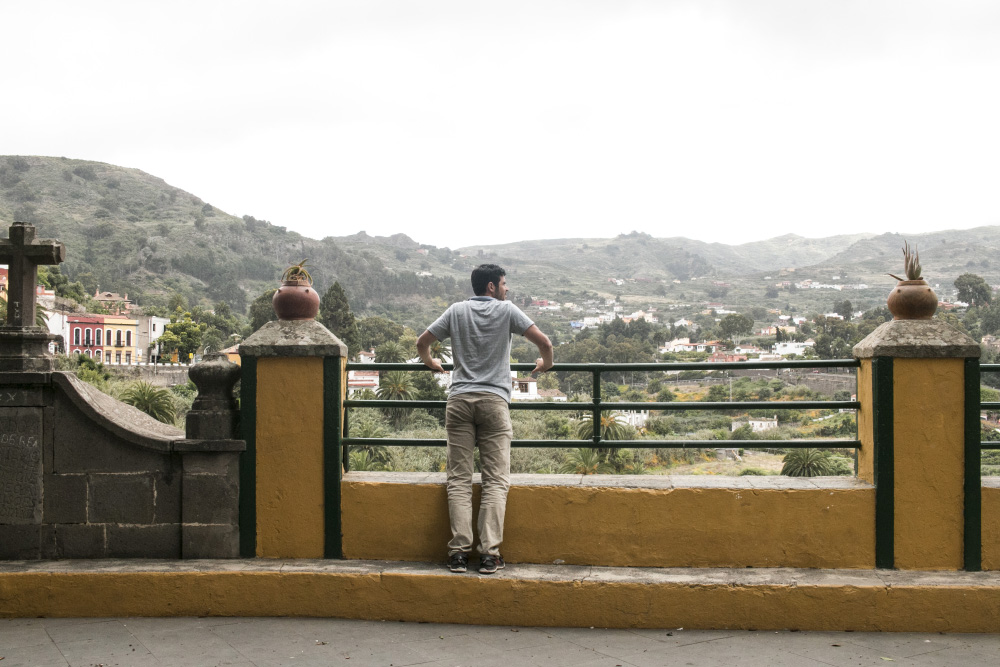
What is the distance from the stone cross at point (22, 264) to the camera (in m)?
4.87

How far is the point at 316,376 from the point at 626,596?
85.3 inches

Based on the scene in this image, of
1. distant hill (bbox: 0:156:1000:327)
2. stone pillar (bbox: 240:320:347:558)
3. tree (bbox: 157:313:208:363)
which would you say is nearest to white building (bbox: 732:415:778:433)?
stone pillar (bbox: 240:320:347:558)

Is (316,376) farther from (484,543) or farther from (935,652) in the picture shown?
(935,652)

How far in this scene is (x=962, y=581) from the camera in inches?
165

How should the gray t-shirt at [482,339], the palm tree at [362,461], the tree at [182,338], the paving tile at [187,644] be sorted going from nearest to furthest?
the paving tile at [187,644] → the gray t-shirt at [482,339] → the palm tree at [362,461] → the tree at [182,338]

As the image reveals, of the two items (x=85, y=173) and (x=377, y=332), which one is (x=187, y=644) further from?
(x=85, y=173)

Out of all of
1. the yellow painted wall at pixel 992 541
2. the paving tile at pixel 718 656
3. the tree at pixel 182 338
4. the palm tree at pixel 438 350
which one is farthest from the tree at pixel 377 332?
the paving tile at pixel 718 656

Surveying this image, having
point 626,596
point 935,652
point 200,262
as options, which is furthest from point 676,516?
point 200,262

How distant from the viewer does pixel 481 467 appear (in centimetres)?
447

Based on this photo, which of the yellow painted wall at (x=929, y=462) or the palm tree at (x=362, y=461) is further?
the palm tree at (x=362, y=461)

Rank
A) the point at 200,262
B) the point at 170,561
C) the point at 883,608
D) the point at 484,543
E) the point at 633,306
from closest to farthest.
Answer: the point at 883,608 → the point at 484,543 → the point at 170,561 → the point at 633,306 → the point at 200,262

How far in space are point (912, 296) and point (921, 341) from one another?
0.30 m

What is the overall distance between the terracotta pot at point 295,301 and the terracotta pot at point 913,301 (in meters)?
3.44

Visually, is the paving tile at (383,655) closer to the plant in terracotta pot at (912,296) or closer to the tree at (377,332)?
the plant in terracotta pot at (912,296)
